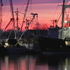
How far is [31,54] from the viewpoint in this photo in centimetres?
9325

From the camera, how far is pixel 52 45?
9506 centimetres

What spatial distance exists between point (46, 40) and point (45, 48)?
2.33m

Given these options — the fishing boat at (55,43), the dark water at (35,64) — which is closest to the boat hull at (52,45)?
the fishing boat at (55,43)

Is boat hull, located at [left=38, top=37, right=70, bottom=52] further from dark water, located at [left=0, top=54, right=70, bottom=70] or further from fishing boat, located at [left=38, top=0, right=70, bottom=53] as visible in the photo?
dark water, located at [left=0, top=54, right=70, bottom=70]

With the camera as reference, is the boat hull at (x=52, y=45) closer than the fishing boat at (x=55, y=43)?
No

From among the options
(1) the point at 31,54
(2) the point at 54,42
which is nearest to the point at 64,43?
(2) the point at 54,42

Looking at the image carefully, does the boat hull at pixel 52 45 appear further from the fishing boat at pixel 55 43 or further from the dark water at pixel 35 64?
the dark water at pixel 35 64

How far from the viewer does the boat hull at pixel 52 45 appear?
310 ft

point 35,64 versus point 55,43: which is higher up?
point 55,43

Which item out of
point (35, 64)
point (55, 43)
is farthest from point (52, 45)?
point (35, 64)

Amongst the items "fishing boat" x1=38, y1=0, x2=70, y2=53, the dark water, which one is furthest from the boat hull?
the dark water

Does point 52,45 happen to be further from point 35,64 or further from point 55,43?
point 35,64

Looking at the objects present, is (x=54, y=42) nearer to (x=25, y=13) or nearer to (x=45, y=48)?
(x=45, y=48)

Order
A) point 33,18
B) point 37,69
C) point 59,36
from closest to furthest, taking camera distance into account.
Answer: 1. point 37,69
2. point 59,36
3. point 33,18
